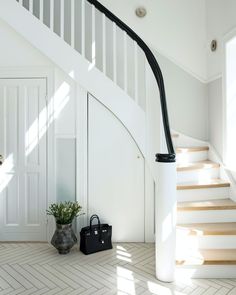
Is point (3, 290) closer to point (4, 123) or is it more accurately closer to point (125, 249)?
point (125, 249)

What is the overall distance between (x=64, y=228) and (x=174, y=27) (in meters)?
3.20

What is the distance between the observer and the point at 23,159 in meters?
3.57

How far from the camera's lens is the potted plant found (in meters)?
3.20

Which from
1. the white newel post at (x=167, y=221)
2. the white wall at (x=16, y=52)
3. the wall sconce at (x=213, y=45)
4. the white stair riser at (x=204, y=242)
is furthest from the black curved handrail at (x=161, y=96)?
the wall sconce at (x=213, y=45)

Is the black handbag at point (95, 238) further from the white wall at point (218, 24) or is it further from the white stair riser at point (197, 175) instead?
the white wall at point (218, 24)

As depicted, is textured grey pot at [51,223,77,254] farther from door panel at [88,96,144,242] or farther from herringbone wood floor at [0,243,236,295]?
door panel at [88,96,144,242]

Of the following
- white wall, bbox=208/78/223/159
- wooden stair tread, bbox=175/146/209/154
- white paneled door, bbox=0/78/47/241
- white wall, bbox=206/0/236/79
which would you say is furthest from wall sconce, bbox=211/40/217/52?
white paneled door, bbox=0/78/47/241

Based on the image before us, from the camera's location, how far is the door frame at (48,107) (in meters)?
3.51

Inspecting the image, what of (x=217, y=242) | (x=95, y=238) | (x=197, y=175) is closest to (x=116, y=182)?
(x=95, y=238)

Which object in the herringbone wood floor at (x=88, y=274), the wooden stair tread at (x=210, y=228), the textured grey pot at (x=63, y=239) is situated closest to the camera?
the herringbone wood floor at (x=88, y=274)

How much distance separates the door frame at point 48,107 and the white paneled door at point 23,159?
0.05m

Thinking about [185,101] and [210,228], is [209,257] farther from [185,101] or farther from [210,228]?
[185,101]

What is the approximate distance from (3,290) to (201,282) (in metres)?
1.74

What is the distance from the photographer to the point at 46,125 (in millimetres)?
3555
